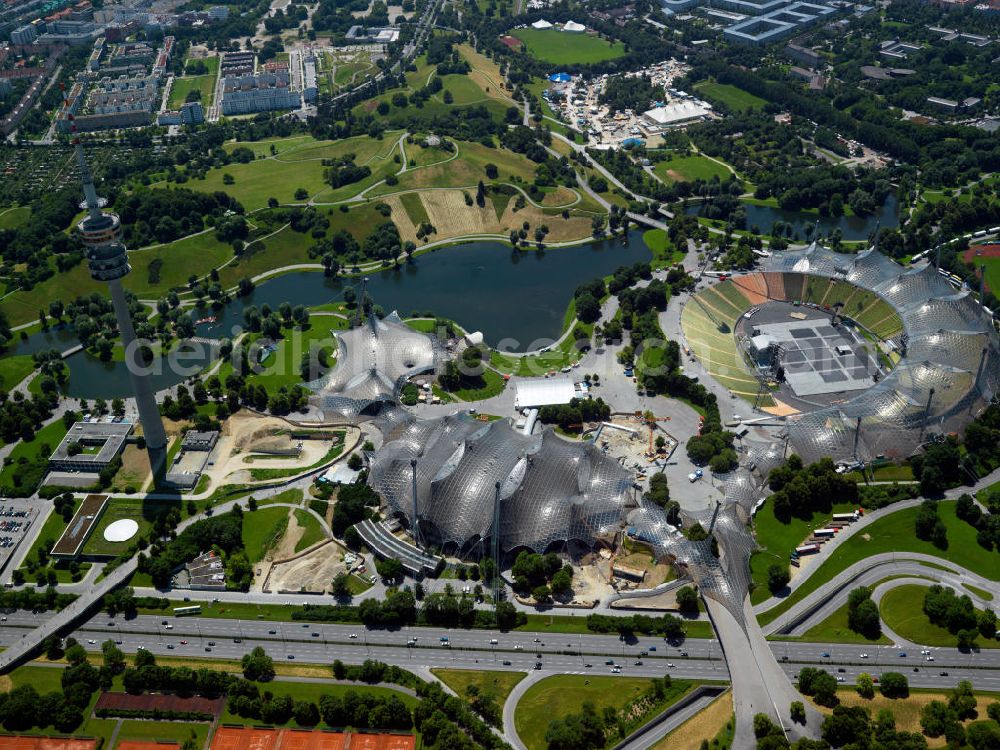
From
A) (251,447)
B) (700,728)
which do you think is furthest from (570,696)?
(251,447)

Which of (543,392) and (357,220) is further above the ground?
(543,392)

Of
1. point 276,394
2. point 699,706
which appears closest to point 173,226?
point 276,394

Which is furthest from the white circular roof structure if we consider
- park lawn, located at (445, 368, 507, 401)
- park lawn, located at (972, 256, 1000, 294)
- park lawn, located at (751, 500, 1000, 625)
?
park lawn, located at (972, 256, 1000, 294)

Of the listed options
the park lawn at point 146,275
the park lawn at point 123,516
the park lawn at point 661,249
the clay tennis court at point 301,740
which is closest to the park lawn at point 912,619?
the clay tennis court at point 301,740

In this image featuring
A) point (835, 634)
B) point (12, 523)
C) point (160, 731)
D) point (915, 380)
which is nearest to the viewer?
point (160, 731)

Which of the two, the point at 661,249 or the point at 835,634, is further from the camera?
the point at 661,249

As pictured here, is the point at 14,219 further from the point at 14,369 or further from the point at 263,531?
the point at 263,531
